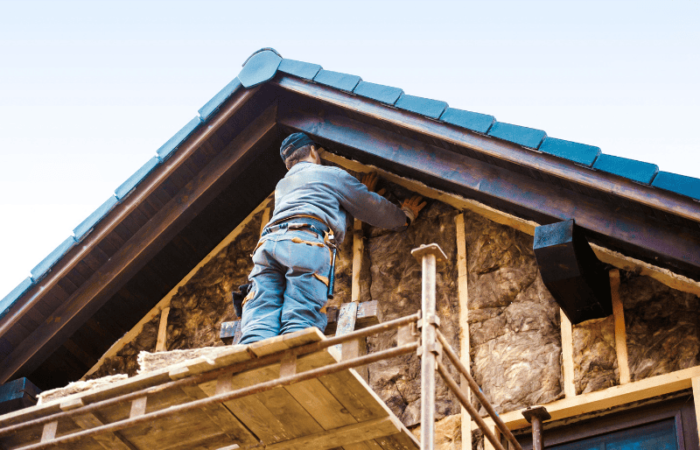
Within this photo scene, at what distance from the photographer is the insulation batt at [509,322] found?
6762mm

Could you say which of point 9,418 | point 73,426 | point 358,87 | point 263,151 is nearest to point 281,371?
point 73,426

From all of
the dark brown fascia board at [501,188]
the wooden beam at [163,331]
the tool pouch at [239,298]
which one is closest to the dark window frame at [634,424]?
the dark brown fascia board at [501,188]

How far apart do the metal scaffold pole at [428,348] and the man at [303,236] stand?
1318mm

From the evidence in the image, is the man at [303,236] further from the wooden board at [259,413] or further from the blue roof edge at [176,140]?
A: the blue roof edge at [176,140]

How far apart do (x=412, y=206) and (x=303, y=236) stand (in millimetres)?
1311

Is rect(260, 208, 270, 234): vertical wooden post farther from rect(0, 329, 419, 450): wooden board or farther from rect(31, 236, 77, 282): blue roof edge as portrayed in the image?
rect(0, 329, 419, 450): wooden board

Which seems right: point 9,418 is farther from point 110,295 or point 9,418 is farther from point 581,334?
point 581,334

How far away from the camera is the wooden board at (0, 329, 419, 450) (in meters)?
5.84

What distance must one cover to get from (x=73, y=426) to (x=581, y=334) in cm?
371

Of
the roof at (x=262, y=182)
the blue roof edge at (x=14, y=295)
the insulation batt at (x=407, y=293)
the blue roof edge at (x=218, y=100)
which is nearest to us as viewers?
the roof at (x=262, y=182)

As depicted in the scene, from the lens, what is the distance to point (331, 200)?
24.7 ft

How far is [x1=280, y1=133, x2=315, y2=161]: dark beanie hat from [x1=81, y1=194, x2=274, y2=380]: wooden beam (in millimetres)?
1043

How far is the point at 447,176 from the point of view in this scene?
7.29 meters

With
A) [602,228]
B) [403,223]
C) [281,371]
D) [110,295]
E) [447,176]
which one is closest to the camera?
[281,371]
